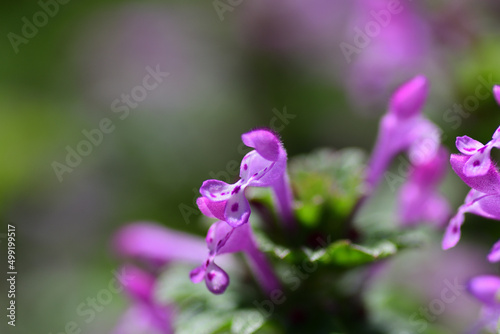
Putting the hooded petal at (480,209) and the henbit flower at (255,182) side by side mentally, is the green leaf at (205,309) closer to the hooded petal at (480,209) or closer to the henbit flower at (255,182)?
the henbit flower at (255,182)

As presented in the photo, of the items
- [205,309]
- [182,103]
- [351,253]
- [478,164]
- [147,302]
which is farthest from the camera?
[182,103]

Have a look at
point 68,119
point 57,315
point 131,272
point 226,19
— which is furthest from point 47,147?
point 131,272

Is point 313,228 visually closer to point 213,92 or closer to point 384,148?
point 384,148

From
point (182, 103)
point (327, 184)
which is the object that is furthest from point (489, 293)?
point (182, 103)

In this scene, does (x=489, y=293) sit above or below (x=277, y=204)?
below

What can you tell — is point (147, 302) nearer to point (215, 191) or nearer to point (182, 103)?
point (215, 191)

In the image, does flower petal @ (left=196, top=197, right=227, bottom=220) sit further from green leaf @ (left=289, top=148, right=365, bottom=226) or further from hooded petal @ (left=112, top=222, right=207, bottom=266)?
hooded petal @ (left=112, top=222, right=207, bottom=266)

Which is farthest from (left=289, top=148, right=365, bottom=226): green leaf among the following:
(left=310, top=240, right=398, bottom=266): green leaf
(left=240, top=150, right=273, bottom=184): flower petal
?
(left=240, top=150, right=273, bottom=184): flower petal

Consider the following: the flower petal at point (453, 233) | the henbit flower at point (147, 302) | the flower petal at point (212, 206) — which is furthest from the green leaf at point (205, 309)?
the flower petal at point (453, 233)
